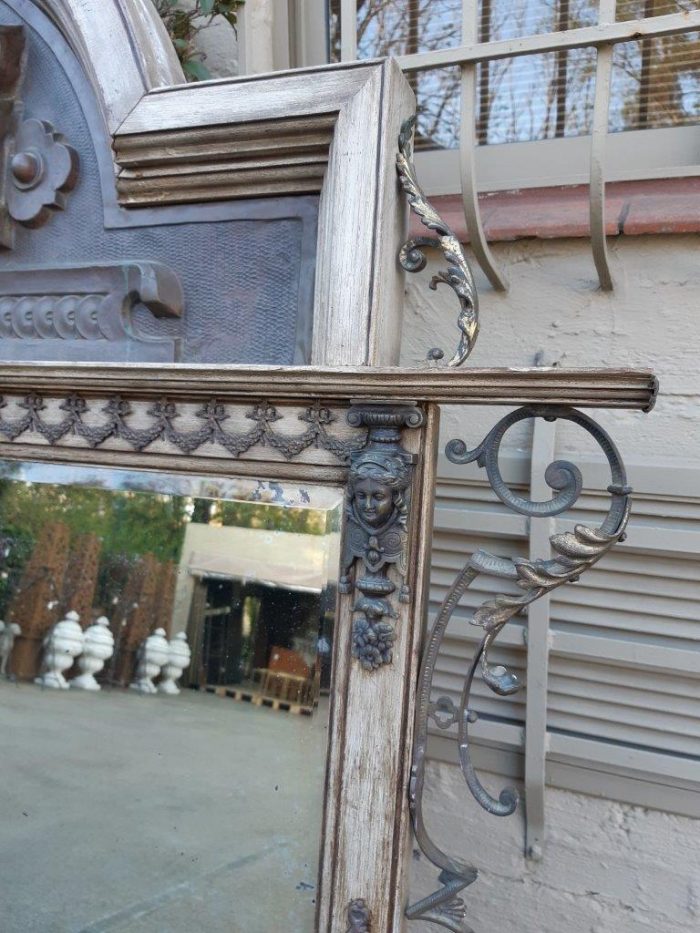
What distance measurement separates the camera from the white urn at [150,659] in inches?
46.3

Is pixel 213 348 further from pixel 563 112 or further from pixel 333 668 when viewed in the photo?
pixel 563 112

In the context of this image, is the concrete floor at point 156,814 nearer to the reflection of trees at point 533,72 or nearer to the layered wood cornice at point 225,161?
the layered wood cornice at point 225,161

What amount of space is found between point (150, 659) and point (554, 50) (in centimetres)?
106

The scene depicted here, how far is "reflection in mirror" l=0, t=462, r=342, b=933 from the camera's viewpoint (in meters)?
1.08

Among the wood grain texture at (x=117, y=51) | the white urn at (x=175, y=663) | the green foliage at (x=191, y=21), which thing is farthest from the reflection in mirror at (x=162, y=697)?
the green foliage at (x=191, y=21)

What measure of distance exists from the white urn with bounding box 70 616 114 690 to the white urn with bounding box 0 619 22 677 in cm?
12

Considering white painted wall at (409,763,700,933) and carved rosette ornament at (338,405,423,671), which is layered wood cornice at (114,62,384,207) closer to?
carved rosette ornament at (338,405,423,671)

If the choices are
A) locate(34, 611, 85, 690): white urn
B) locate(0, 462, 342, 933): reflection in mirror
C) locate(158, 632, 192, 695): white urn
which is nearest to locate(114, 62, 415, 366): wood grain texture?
locate(0, 462, 342, 933): reflection in mirror

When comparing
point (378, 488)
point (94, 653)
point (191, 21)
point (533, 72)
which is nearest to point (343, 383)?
point (378, 488)

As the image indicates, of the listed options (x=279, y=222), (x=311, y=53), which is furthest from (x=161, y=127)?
(x=311, y=53)

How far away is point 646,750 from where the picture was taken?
4.62 ft

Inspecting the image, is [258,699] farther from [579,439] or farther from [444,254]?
[579,439]

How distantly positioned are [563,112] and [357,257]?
30.9 inches

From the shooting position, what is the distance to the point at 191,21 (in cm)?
187
